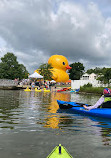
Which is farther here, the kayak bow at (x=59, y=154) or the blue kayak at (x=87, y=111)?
the blue kayak at (x=87, y=111)

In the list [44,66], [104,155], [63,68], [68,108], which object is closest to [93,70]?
[63,68]

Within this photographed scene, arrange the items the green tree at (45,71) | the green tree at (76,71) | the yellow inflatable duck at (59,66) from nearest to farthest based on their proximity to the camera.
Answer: the green tree at (45,71) < the yellow inflatable duck at (59,66) < the green tree at (76,71)

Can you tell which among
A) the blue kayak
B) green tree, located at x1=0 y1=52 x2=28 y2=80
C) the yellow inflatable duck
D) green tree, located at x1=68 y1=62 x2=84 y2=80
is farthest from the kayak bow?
green tree, located at x1=68 y1=62 x2=84 y2=80

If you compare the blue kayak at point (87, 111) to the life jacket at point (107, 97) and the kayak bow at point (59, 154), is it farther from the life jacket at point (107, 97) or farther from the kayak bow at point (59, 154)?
the kayak bow at point (59, 154)

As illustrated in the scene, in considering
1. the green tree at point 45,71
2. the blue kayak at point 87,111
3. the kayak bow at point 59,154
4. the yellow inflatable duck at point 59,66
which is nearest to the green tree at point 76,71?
the yellow inflatable duck at point 59,66

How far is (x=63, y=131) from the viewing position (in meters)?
6.00

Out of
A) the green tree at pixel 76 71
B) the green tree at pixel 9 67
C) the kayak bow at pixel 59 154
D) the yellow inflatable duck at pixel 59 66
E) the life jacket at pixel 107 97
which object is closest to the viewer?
the kayak bow at pixel 59 154

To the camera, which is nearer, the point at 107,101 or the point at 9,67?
the point at 107,101

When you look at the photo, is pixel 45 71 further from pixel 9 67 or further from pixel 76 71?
pixel 76 71

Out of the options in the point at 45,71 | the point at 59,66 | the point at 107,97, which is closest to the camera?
the point at 107,97

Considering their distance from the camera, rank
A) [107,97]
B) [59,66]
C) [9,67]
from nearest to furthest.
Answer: [107,97] → [9,67] → [59,66]

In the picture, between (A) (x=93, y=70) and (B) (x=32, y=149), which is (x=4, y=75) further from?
(A) (x=93, y=70)

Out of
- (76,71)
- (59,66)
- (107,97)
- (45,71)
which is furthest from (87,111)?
(76,71)

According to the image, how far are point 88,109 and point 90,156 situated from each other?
566 cm
